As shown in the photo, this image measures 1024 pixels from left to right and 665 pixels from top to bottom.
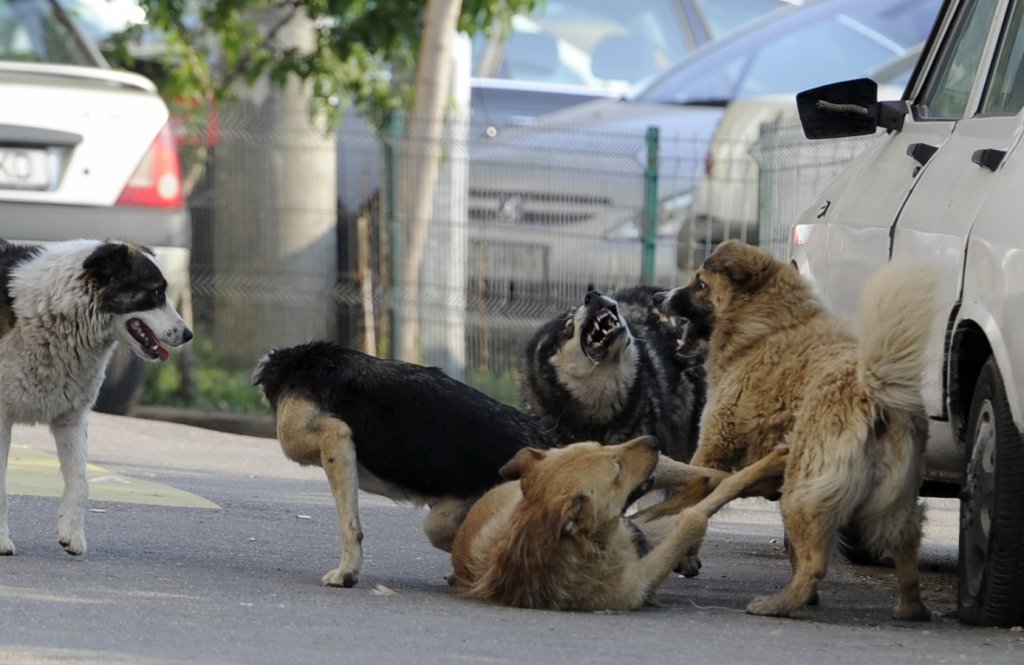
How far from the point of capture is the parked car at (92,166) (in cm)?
1004

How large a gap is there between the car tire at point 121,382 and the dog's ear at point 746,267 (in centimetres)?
415

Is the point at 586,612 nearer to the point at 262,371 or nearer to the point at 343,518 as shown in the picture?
the point at 343,518

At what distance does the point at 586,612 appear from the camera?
19.0 feet

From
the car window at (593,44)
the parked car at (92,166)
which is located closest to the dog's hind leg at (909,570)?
the parked car at (92,166)

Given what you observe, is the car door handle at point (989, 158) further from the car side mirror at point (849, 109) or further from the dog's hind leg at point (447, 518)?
the dog's hind leg at point (447, 518)

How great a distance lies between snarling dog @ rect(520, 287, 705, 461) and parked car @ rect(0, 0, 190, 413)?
9.20 ft

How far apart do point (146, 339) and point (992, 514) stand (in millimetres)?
3401

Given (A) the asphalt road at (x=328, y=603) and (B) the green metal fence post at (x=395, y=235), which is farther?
(B) the green metal fence post at (x=395, y=235)

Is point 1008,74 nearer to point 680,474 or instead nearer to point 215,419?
point 680,474

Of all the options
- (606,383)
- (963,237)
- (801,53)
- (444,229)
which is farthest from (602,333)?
(801,53)

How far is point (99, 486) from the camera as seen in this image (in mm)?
8602

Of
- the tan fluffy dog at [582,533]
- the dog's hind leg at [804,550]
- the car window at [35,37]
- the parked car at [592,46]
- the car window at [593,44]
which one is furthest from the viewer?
the car window at [593,44]

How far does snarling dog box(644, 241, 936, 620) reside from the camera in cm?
542

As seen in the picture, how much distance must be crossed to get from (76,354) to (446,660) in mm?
2578
